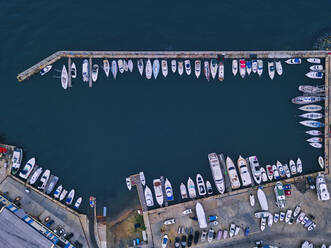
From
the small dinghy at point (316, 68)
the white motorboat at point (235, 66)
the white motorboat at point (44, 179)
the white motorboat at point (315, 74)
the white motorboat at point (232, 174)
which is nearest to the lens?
the white motorboat at point (232, 174)

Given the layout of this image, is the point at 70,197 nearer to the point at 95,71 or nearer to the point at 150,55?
the point at 95,71

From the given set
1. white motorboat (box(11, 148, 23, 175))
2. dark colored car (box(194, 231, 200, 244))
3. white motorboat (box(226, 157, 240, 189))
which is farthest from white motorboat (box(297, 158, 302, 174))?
white motorboat (box(11, 148, 23, 175))

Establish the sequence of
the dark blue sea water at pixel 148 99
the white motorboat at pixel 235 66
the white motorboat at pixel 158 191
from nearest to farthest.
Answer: the white motorboat at pixel 158 191
the dark blue sea water at pixel 148 99
the white motorboat at pixel 235 66

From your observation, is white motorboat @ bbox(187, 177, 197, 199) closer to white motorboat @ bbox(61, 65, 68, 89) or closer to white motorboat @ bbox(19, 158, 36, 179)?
white motorboat @ bbox(19, 158, 36, 179)

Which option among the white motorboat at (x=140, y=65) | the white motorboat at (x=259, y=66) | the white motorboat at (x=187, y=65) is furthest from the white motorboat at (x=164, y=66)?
the white motorboat at (x=259, y=66)

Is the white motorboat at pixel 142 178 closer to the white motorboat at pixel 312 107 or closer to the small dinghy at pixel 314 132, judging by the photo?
the small dinghy at pixel 314 132

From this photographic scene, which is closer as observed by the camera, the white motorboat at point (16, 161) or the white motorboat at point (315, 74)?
the white motorboat at point (16, 161)

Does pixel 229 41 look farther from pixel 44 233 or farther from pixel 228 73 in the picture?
pixel 44 233
